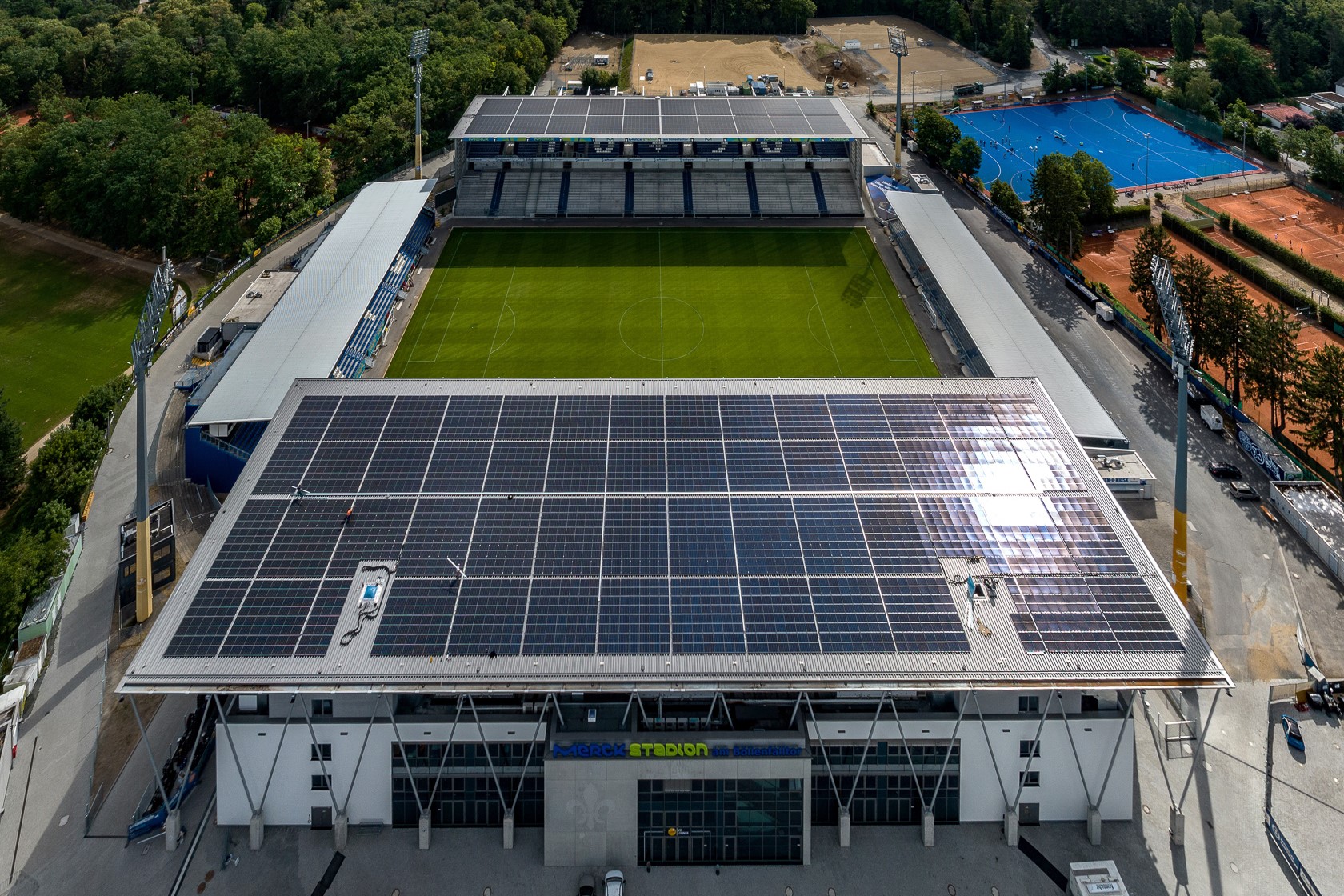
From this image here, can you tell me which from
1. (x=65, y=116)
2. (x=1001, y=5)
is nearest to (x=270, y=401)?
(x=65, y=116)

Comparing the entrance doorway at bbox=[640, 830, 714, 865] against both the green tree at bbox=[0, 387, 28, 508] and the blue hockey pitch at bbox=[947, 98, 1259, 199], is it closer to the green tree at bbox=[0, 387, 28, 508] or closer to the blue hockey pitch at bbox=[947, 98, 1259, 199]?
the green tree at bbox=[0, 387, 28, 508]

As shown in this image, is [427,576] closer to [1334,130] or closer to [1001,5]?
[1334,130]

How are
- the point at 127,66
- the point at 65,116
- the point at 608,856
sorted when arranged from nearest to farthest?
the point at 608,856, the point at 65,116, the point at 127,66

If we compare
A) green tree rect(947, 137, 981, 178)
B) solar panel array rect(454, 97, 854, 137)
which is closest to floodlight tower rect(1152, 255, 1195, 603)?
solar panel array rect(454, 97, 854, 137)

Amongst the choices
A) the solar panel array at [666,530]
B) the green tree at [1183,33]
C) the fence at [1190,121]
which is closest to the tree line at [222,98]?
the solar panel array at [666,530]

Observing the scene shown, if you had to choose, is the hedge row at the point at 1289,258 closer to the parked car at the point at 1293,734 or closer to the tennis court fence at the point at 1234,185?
the tennis court fence at the point at 1234,185
